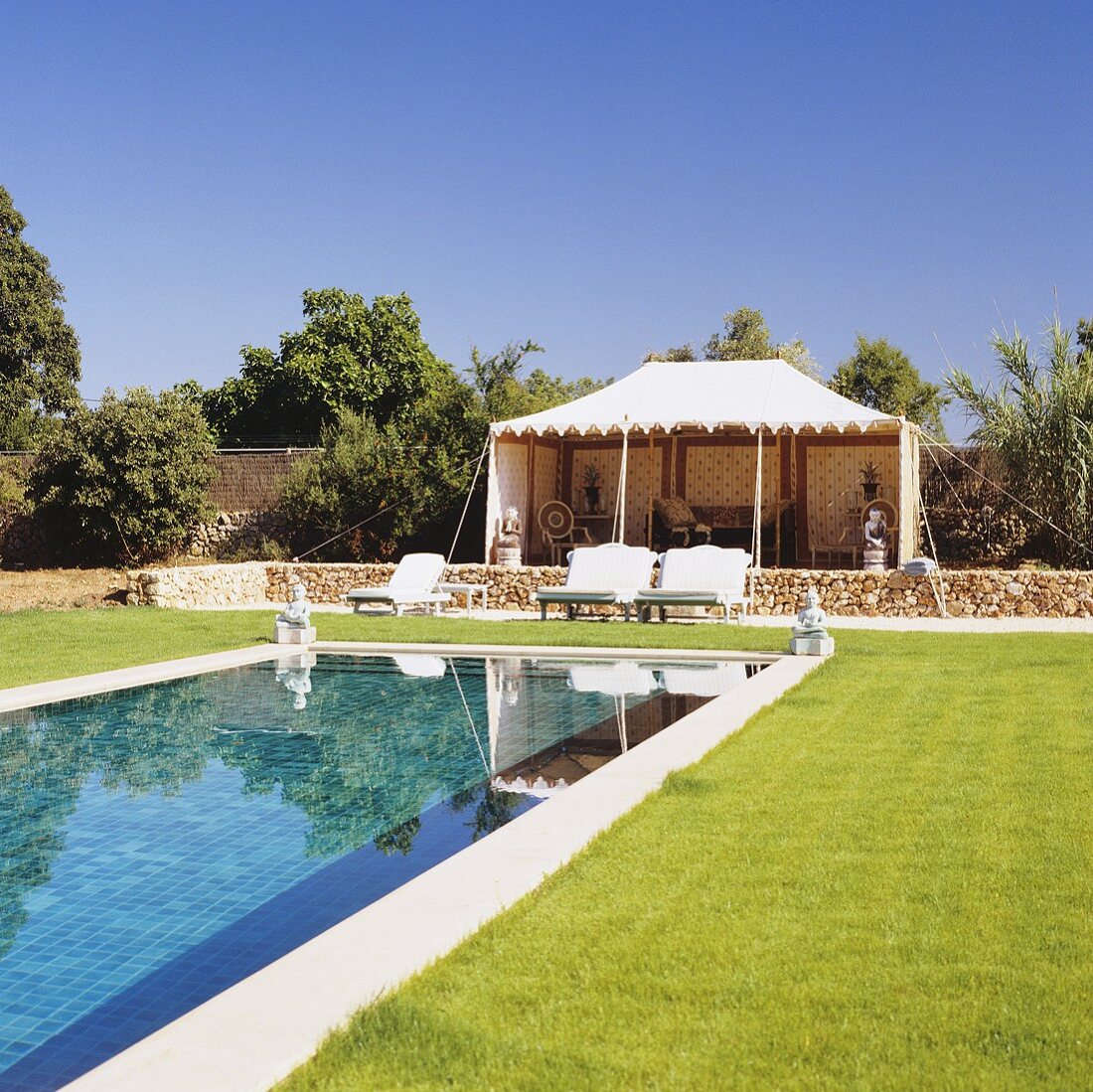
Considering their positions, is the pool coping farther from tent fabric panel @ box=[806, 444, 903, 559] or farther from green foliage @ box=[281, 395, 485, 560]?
tent fabric panel @ box=[806, 444, 903, 559]

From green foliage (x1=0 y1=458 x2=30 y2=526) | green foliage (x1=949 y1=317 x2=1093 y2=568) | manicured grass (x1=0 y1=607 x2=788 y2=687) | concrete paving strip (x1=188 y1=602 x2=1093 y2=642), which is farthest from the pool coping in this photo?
green foliage (x1=0 y1=458 x2=30 y2=526)

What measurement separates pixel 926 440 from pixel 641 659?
846 cm

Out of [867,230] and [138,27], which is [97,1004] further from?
[867,230]

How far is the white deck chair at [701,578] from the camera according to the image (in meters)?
13.6

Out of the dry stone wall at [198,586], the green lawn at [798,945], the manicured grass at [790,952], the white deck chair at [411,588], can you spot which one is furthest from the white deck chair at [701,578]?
the manicured grass at [790,952]

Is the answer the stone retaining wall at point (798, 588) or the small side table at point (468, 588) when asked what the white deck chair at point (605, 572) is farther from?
the stone retaining wall at point (798, 588)

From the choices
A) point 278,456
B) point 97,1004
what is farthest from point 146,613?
point 97,1004

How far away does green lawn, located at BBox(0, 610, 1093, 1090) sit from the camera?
105 inches

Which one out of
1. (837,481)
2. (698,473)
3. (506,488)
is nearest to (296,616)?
(506,488)

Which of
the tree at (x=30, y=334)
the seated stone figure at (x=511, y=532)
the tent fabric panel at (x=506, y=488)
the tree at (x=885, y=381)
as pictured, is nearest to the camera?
the tent fabric panel at (x=506, y=488)

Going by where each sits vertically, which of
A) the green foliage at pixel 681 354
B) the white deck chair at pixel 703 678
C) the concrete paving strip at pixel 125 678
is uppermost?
the green foliage at pixel 681 354

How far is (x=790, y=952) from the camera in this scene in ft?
10.9

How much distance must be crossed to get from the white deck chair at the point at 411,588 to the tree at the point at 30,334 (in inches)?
731

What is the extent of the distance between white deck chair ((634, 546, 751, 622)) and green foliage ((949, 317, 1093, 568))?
13.9 feet
